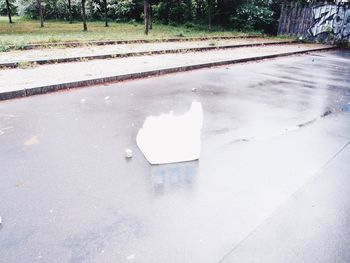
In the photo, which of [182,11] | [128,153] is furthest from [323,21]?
[128,153]

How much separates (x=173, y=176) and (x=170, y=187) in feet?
0.89

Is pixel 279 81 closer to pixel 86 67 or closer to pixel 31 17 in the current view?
pixel 86 67

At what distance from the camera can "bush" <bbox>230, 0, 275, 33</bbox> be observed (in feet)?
79.2

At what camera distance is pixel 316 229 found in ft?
10.3

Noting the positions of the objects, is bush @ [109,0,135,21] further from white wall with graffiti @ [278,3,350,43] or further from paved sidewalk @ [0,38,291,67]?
paved sidewalk @ [0,38,291,67]

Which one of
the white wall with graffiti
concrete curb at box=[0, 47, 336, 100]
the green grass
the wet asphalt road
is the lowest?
the wet asphalt road

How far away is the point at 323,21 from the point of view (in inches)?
859

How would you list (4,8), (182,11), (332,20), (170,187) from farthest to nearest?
(4,8)
(182,11)
(332,20)
(170,187)

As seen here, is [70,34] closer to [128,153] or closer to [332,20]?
[128,153]

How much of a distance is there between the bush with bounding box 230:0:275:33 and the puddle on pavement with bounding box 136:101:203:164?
21720mm

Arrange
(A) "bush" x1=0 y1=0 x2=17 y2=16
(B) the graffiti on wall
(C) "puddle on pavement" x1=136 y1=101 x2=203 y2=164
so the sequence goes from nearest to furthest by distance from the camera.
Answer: (C) "puddle on pavement" x1=136 y1=101 x2=203 y2=164 → (B) the graffiti on wall → (A) "bush" x1=0 y1=0 x2=17 y2=16

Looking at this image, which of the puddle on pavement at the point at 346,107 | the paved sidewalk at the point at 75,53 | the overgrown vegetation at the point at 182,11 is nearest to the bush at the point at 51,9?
the overgrown vegetation at the point at 182,11

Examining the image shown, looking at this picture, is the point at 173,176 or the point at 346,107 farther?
the point at 346,107

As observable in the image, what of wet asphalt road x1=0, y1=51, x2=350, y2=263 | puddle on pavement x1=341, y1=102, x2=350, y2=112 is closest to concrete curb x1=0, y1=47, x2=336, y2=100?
wet asphalt road x1=0, y1=51, x2=350, y2=263
